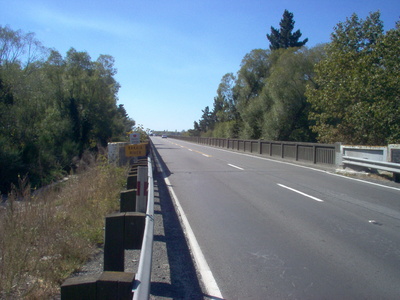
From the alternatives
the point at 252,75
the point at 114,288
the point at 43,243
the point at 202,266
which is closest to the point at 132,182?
the point at 43,243

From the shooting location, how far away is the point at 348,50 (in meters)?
27.3

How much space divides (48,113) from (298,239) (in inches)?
1183

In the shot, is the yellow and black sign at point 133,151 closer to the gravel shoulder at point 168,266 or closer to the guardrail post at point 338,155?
the gravel shoulder at point 168,266

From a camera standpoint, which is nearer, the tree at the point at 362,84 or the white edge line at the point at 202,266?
the white edge line at the point at 202,266

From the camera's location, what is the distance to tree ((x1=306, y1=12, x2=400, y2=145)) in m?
22.4

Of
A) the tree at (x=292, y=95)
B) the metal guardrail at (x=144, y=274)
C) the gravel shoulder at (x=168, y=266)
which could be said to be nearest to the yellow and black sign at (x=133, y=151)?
the gravel shoulder at (x=168, y=266)

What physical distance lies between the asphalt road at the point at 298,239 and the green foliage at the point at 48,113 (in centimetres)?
1208

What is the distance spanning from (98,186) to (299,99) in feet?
114

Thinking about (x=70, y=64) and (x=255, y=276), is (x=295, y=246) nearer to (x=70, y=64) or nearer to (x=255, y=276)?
(x=255, y=276)

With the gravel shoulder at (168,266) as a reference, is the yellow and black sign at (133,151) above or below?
above

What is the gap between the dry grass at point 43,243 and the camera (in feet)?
14.4

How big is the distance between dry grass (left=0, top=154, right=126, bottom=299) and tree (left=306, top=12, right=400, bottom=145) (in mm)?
19569

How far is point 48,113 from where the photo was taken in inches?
1282

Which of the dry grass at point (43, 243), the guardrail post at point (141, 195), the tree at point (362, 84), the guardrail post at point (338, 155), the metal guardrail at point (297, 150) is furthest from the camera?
the tree at point (362, 84)
